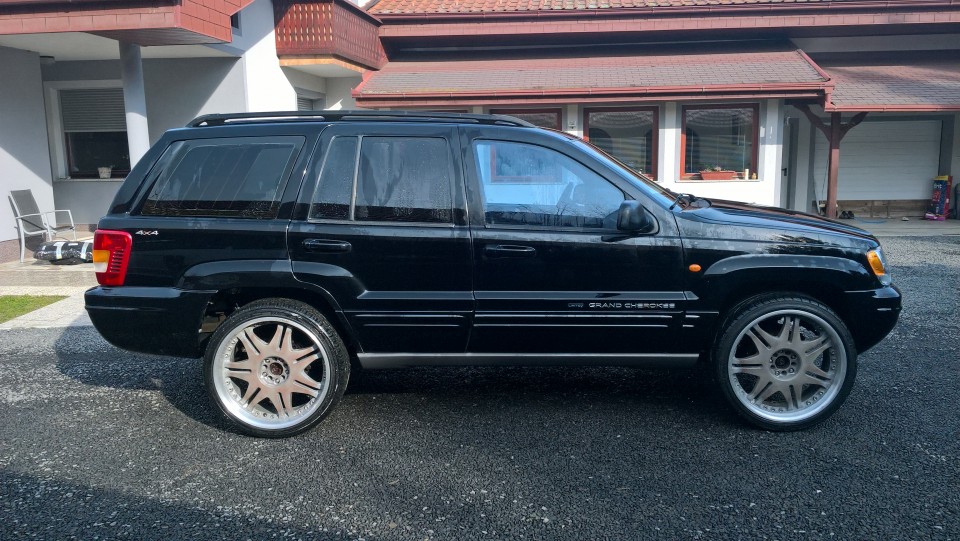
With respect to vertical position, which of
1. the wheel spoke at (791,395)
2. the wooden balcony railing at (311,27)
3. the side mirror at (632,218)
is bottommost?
the wheel spoke at (791,395)

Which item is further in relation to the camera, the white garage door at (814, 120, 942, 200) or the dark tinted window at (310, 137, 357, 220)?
the white garage door at (814, 120, 942, 200)

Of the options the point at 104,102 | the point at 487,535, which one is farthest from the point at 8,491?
the point at 104,102

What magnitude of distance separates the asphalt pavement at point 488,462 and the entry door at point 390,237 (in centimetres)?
65

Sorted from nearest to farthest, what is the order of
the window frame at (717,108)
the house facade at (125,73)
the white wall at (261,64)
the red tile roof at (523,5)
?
the house facade at (125,73), the white wall at (261,64), the window frame at (717,108), the red tile roof at (523,5)

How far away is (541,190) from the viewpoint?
174 inches

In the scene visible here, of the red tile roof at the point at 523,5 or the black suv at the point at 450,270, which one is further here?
the red tile roof at the point at 523,5

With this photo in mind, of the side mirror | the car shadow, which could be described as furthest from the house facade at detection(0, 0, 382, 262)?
the side mirror

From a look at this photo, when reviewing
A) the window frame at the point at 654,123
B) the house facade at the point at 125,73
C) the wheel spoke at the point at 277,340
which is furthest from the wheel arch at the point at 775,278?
the window frame at the point at 654,123

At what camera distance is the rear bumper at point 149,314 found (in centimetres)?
439

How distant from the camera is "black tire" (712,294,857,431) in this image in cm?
432

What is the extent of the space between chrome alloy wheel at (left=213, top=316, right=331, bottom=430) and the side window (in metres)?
1.32

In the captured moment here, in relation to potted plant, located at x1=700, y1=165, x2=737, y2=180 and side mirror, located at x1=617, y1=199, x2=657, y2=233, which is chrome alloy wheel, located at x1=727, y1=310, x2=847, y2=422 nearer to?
side mirror, located at x1=617, y1=199, x2=657, y2=233

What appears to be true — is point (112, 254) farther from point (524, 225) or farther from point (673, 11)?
point (673, 11)

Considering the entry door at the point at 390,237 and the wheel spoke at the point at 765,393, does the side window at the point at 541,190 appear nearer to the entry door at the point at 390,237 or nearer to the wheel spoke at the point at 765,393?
the entry door at the point at 390,237
